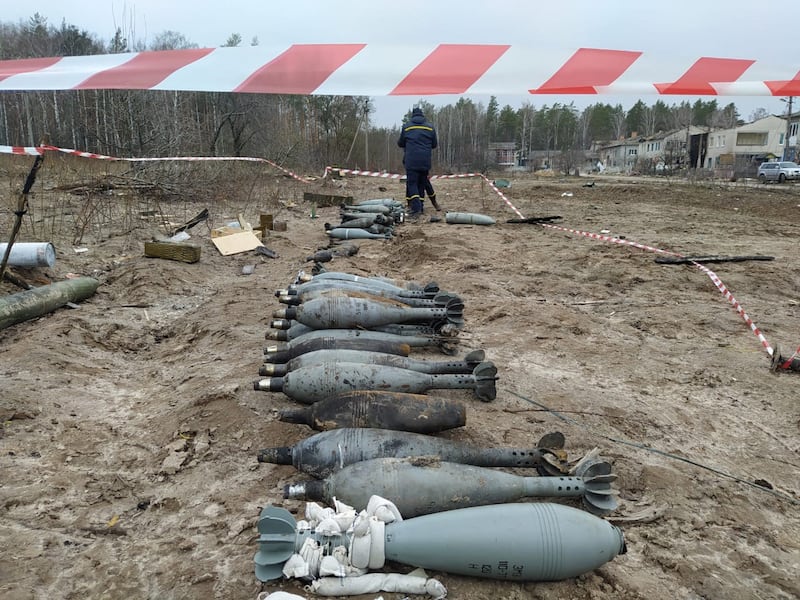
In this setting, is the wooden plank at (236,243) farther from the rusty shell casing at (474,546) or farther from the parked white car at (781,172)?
the parked white car at (781,172)

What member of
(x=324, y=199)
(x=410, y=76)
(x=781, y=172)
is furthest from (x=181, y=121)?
(x=781, y=172)

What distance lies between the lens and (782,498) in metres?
2.38

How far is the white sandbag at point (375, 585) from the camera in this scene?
64.0 inches

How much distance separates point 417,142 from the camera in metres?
10.5

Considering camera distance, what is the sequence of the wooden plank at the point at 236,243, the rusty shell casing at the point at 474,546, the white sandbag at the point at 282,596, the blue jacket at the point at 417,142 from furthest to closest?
the blue jacket at the point at 417,142 < the wooden plank at the point at 236,243 < the rusty shell casing at the point at 474,546 < the white sandbag at the point at 282,596

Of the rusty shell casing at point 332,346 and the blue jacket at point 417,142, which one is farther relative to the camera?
the blue jacket at point 417,142

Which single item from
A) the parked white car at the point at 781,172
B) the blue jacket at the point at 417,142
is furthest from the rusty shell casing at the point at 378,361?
the parked white car at the point at 781,172

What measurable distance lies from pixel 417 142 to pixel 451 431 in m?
8.74

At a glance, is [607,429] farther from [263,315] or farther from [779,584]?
[263,315]

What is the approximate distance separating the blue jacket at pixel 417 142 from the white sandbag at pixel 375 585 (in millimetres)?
9669

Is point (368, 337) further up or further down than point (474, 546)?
further up

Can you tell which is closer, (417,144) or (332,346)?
(332,346)

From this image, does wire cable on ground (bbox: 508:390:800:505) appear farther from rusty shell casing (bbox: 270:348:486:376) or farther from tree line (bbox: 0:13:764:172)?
tree line (bbox: 0:13:764:172)

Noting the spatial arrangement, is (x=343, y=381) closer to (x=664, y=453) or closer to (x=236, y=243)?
(x=664, y=453)
